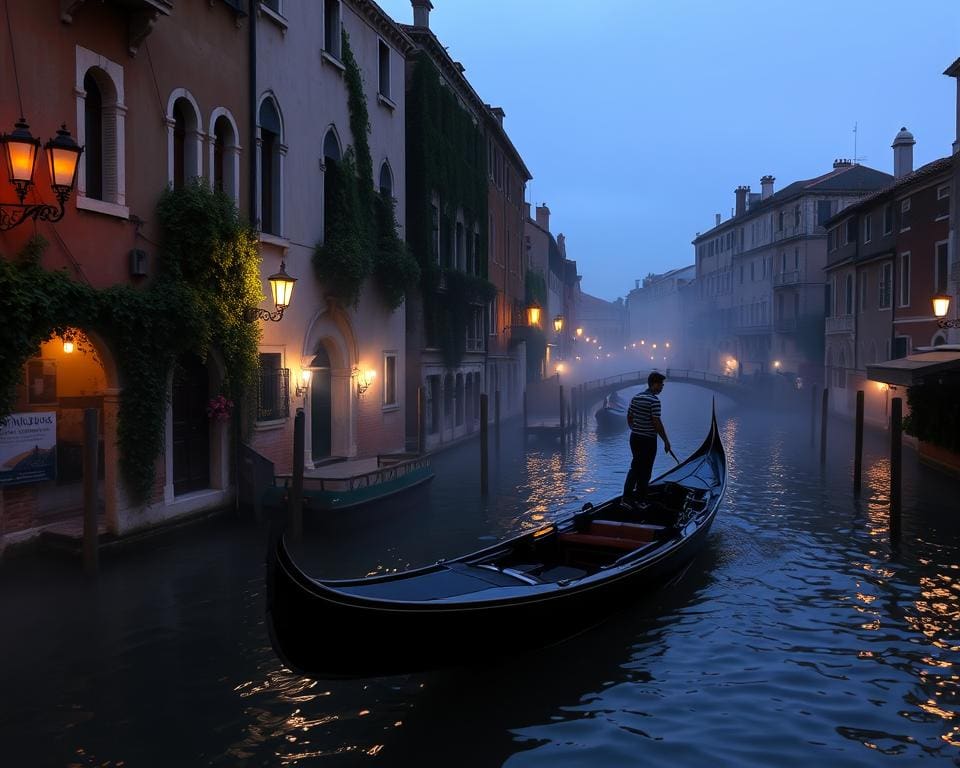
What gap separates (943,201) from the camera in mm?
19797

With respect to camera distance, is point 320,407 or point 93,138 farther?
point 320,407

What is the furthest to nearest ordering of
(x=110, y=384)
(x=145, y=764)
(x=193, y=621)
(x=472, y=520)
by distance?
1. (x=472, y=520)
2. (x=110, y=384)
3. (x=193, y=621)
4. (x=145, y=764)

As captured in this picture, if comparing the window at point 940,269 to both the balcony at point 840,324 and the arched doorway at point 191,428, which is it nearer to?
the balcony at point 840,324

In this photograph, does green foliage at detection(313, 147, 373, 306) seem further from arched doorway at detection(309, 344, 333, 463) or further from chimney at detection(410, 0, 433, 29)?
chimney at detection(410, 0, 433, 29)

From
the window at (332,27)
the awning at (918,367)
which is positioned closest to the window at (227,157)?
the window at (332,27)

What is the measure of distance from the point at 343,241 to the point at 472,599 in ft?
28.4

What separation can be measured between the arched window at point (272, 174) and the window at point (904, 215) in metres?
17.6

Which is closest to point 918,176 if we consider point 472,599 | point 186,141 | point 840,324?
point 840,324

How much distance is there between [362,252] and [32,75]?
6.43m

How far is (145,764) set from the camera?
472cm

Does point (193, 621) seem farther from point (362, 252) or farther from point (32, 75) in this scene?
point (362, 252)

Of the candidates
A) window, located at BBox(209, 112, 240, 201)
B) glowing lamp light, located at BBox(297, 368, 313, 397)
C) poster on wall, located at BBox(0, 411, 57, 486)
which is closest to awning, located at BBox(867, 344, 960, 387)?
glowing lamp light, located at BBox(297, 368, 313, 397)

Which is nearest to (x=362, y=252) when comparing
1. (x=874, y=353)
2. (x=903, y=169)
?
(x=874, y=353)

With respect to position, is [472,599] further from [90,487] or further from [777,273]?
[777,273]
